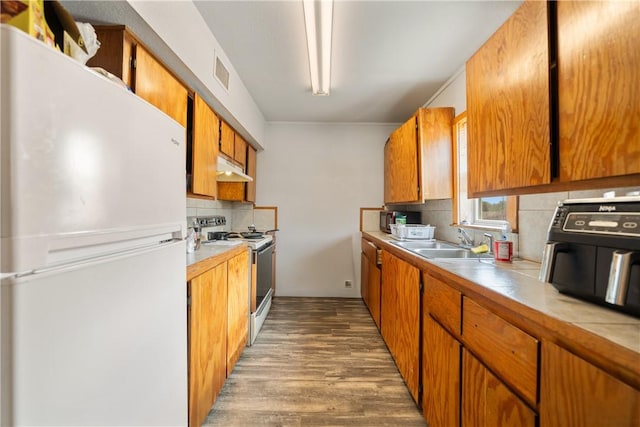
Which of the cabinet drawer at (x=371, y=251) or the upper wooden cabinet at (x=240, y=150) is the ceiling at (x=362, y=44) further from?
the cabinet drawer at (x=371, y=251)

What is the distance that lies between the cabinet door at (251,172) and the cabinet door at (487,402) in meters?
2.72

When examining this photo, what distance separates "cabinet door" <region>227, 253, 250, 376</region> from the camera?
1.76 m

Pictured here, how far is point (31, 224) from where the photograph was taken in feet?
1.41

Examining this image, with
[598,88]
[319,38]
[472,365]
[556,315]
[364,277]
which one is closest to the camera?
[556,315]

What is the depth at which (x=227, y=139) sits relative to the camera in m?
2.41

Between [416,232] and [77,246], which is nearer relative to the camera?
[77,246]

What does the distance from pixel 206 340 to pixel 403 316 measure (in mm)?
1255

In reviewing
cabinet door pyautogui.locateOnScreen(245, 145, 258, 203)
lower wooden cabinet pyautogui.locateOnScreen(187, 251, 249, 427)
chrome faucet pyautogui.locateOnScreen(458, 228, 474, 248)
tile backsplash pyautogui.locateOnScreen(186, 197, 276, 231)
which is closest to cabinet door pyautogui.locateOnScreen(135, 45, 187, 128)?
lower wooden cabinet pyautogui.locateOnScreen(187, 251, 249, 427)

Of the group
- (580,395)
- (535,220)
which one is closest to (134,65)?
(580,395)

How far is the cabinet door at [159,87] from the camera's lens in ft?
4.05

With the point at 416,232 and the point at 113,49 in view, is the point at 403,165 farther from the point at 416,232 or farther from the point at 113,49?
the point at 113,49

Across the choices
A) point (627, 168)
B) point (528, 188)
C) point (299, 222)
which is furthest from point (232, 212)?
point (627, 168)

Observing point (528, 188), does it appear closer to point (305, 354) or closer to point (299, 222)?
point (305, 354)

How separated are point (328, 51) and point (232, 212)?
2.42 metres
